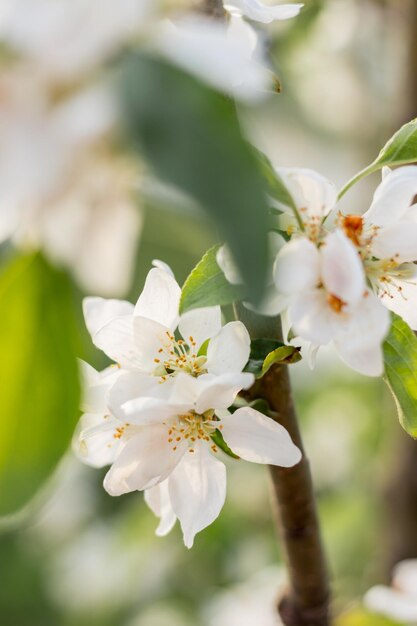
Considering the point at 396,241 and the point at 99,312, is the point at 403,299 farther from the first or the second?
the point at 99,312

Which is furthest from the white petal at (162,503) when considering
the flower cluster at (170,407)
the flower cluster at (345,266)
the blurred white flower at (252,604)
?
the blurred white flower at (252,604)

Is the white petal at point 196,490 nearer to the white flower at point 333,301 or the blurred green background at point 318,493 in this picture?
the white flower at point 333,301

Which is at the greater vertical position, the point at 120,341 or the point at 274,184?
the point at 274,184

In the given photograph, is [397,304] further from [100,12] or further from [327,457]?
[327,457]

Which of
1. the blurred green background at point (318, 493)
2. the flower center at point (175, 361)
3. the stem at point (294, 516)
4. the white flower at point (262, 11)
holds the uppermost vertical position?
the white flower at point (262, 11)

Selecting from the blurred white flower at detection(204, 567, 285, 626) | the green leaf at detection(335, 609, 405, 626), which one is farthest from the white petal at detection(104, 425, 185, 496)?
the blurred white flower at detection(204, 567, 285, 626)

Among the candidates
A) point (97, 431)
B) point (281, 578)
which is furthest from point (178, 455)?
point (281, 578)

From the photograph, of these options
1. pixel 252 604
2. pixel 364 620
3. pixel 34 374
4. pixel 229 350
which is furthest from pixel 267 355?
pixel 252 604
